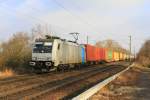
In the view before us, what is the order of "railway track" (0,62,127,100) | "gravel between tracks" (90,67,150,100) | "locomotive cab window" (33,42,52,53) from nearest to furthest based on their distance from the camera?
"gravel between tracks" (90,67,150,100) < "railway track" (0,62,127,100) < "locomotive cab window" (33,42,52,53)

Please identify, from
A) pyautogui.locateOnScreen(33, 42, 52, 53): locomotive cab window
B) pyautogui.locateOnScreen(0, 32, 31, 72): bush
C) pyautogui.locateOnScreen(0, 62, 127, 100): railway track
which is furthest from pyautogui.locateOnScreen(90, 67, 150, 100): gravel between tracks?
pyautogui.locateOnScreen(0, 32, 31, 72): bush

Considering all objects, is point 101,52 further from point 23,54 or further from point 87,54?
point 23,54

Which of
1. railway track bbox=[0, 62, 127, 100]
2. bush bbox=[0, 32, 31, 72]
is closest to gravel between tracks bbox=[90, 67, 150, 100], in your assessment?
railway track bbox=[0, 62, 127, 100]

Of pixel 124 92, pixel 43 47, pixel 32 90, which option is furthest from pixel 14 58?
pixel 124 92

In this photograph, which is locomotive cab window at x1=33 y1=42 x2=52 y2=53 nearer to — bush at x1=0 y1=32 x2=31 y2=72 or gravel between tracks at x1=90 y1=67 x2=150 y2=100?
bush at x1=0 y1=32 x2=31 y2=72

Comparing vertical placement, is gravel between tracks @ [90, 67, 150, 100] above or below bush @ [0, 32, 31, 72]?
below

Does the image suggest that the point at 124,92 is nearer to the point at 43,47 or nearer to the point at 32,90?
the point at 32,90

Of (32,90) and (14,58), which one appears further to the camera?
(14,58)

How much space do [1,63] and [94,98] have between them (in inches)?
1005

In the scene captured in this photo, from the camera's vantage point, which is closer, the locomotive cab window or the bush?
the locomotive cab window

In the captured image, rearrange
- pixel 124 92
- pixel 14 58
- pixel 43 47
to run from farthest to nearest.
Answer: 1. pixel 14 58
2. pixel 43 47
3. pixel 124 92

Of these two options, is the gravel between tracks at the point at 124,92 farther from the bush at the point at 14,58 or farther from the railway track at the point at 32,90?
the bush at the point at 14,58

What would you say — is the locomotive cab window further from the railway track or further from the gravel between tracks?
the gravel between tracks

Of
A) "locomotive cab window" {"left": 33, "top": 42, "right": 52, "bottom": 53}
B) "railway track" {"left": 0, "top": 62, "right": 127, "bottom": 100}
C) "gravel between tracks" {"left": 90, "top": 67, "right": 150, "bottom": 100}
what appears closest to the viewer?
"gravel between tracks" {"left": 90, "top": 67, "right": 150, "bottom": 100}
